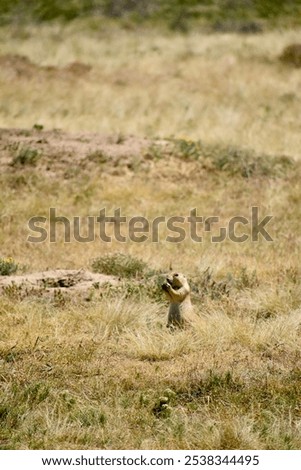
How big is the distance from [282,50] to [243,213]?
1614 cm

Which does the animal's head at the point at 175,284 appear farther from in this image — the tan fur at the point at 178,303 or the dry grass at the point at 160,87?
the dry grass at the point at 160,87

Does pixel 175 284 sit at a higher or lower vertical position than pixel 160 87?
higher

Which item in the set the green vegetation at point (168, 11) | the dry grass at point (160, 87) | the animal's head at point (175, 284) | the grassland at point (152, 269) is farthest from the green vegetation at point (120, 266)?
the green vegetation at point (168, 11)

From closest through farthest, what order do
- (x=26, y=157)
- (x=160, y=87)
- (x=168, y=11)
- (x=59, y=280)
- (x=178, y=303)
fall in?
1. (x=178, y=303)
2. (x=59, y=280)
3. (x=26, y=157)
4. (x=160, y=87)
5. (x=168, y=11)

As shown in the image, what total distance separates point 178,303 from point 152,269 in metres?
1.79

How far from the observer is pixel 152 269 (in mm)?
8617

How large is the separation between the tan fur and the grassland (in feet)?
0.50

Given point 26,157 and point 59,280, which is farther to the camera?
point 26,157

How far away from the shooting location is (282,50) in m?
26.3

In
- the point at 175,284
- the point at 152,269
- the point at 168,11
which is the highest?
the point at 168,11

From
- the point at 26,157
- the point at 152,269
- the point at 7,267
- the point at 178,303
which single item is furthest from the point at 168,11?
the point at 178,303

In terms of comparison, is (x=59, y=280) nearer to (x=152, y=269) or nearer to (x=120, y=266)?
(x=120, y=266)

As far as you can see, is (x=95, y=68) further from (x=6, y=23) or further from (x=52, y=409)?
(x=52, y=409)

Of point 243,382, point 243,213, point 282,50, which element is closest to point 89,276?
point 243,382
